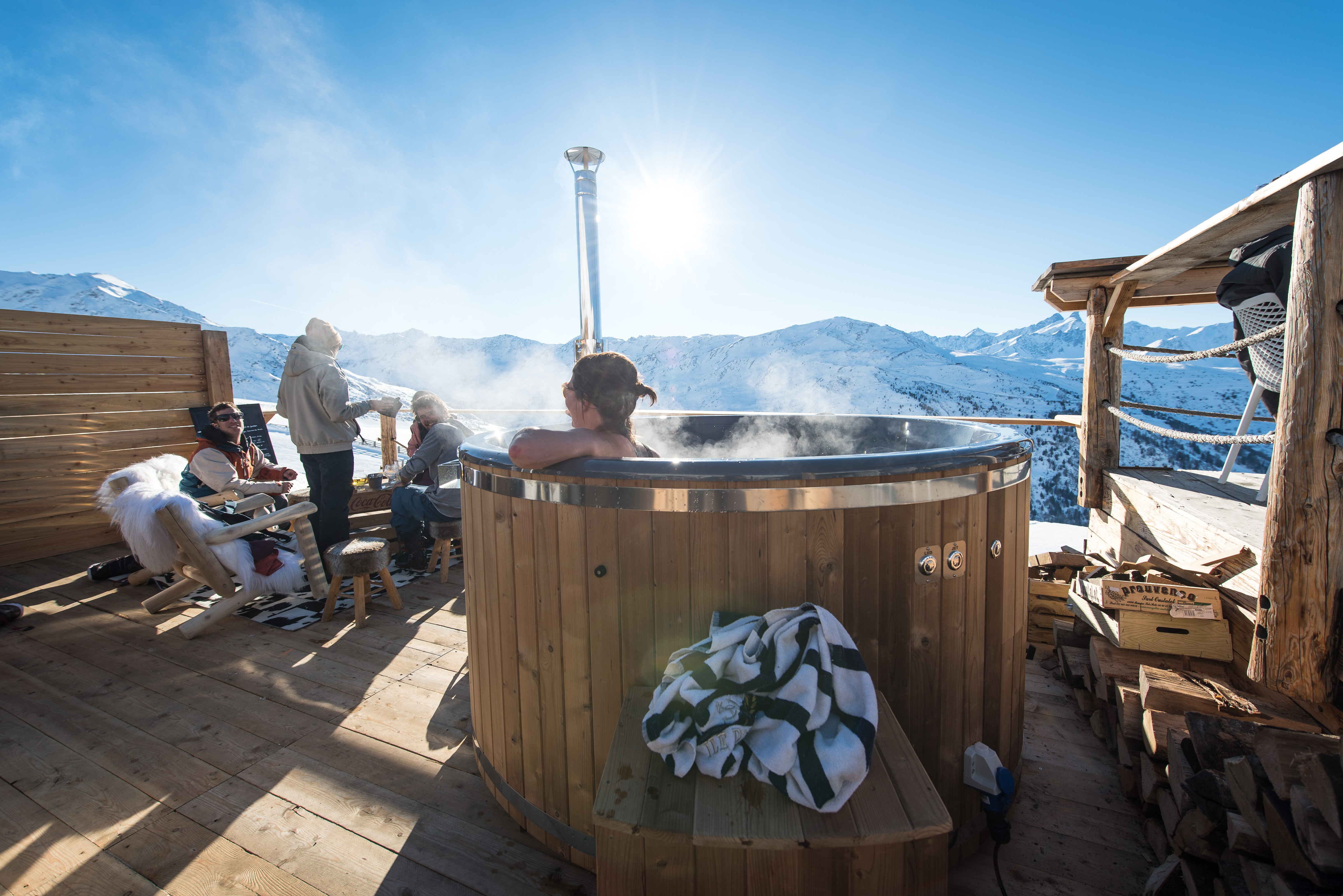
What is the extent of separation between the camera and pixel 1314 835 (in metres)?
0.84

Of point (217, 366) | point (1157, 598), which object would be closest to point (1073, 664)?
point (1157, 598)

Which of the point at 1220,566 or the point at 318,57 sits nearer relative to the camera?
the point at 1220,566

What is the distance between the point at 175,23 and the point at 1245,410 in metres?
7.26

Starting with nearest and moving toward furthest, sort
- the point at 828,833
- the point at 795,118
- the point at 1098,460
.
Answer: the point at 828,833 → the point at 1098,460 → the point at 795,118

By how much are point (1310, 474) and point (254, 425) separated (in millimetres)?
6181

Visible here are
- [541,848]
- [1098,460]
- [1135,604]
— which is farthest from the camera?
[1098,460]

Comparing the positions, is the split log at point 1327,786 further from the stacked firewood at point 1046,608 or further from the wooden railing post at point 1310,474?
the stacked firewood at point 1046,608

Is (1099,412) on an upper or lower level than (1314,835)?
upper

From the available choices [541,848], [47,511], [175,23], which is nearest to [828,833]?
[541,848]

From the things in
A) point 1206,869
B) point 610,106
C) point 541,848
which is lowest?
point 541,848

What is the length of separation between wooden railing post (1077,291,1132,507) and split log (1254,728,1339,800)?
2320 mm

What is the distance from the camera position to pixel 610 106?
4.12 meters

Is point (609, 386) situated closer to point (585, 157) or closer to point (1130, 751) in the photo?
point (1130, 751)

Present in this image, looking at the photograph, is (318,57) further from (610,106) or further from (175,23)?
(610,106)
